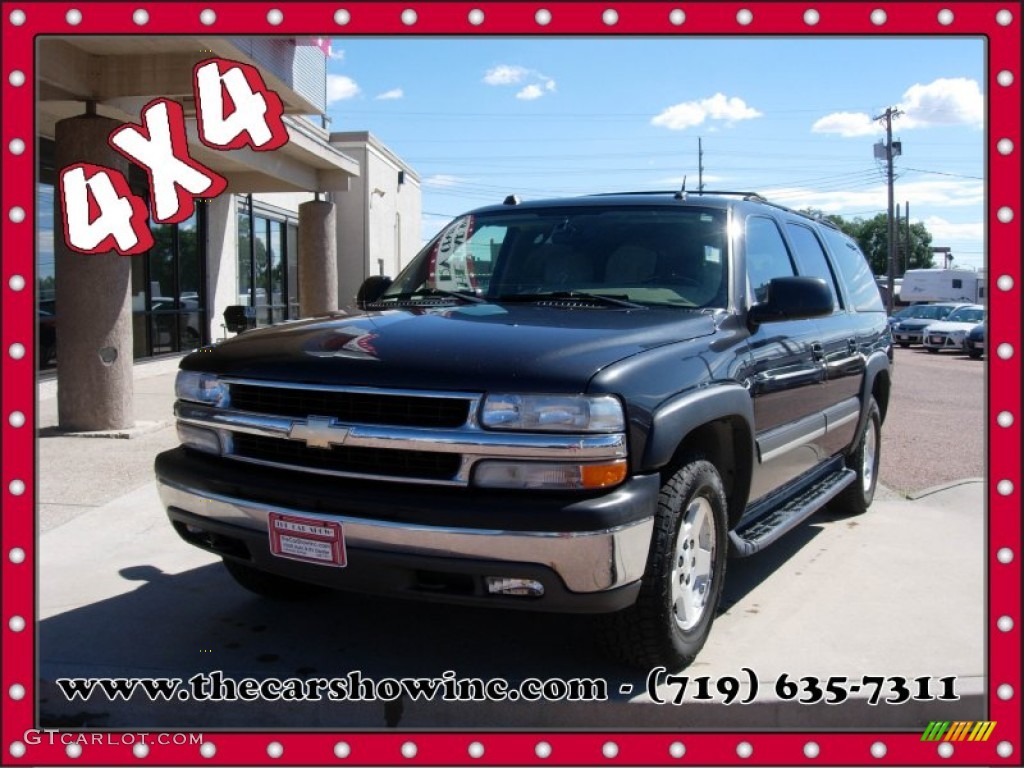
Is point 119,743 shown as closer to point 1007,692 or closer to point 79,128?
point 1007,692

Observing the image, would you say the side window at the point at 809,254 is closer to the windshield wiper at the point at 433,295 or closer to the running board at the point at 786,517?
the running board at the point at 786,517

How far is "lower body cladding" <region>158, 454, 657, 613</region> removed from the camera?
9.86 feet

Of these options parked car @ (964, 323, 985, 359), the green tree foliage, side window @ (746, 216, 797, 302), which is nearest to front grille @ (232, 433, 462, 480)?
side window @ (746, 216, 797, 302)

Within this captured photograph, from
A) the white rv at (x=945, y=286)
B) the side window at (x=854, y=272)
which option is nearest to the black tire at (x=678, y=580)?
the side window at (x=854, y=272)

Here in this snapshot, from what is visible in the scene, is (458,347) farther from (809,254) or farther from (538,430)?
(809,254)

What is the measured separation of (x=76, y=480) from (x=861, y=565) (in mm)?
5358

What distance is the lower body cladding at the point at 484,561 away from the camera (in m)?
3.00

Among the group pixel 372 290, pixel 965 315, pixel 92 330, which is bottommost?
pixel 92 330

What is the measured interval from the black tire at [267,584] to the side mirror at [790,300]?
7.69 feet

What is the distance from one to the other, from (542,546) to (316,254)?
14.1 metres

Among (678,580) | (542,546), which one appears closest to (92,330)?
(678,580)

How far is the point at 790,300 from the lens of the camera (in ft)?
13.5

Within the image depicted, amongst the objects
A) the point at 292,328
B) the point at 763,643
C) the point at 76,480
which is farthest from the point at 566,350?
the point at 76,480

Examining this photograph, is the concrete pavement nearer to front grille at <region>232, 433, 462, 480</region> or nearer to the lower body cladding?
the lower body cladding
